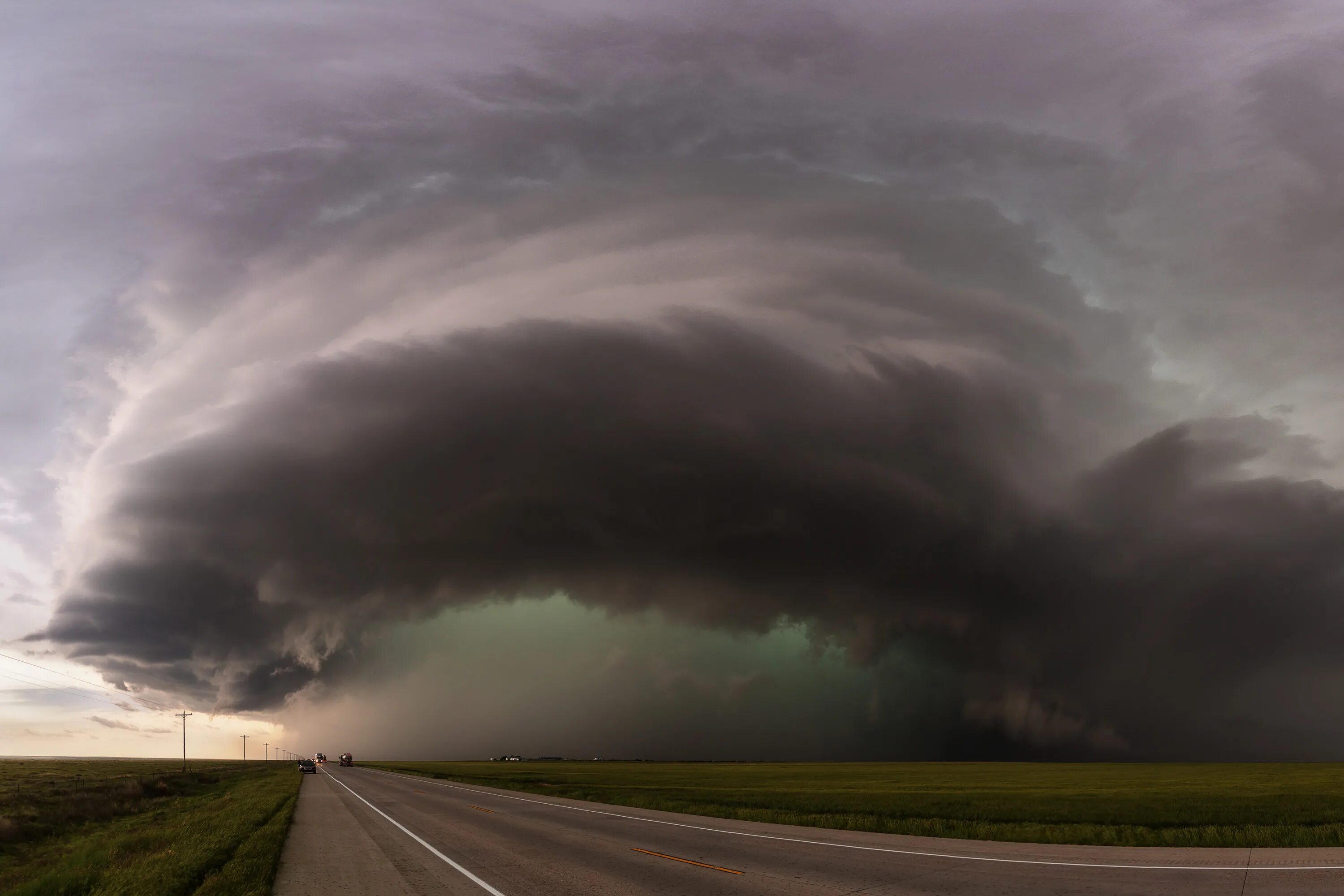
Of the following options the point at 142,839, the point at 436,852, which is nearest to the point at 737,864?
the point at 436,852

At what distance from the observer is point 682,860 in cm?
1897

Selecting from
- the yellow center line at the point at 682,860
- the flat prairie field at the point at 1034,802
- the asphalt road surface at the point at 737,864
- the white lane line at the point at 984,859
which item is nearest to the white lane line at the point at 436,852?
the asphalt road surface at the point at 737,864

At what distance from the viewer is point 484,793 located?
53.8m

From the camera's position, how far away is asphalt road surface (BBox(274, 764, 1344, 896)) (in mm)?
14391

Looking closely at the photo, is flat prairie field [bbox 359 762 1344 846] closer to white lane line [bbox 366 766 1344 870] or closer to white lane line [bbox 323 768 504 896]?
white lane line [bbox 366 766 1344 870]

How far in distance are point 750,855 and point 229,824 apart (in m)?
25.4

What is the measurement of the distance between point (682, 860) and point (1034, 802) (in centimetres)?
2970

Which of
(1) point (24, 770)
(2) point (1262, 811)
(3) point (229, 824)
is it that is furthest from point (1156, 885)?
(1) point (24, 770)

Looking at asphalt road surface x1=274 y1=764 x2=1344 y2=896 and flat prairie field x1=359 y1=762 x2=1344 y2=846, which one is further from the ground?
Result: asphalt road surface x1=274 y1=764 x2=1344 y2=896

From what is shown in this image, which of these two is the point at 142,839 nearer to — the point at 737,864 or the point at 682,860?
the point at 682,860

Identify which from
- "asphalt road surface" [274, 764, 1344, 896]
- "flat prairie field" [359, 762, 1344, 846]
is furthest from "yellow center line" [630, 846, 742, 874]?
"flat prairie field" [359, 762, 1344, 846]

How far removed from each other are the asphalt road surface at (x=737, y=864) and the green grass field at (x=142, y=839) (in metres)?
1.51

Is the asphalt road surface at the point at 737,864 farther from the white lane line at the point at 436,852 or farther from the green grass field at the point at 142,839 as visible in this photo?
the green grass field at the point at 142,839

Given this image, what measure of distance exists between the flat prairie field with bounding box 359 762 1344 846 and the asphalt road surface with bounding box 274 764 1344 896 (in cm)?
A: 286
